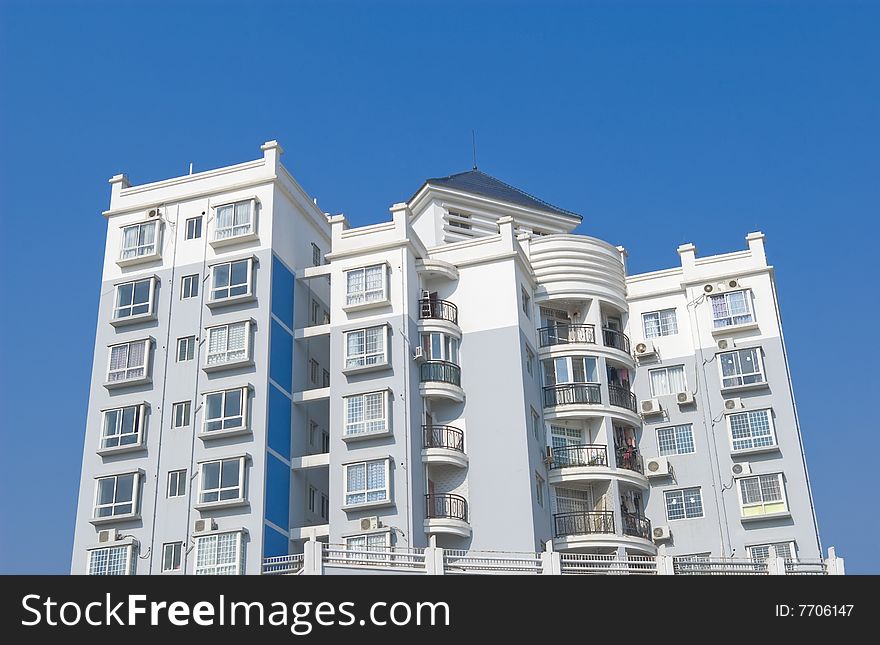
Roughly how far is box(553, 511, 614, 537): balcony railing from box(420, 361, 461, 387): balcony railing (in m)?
5.26

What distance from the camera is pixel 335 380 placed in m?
37.2

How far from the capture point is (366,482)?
116ft

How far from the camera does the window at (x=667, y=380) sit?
4175cm

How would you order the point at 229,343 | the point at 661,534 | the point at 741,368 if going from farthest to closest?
the point at 741,368, the point at 661,534, the point at 229,343

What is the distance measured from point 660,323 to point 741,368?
136 inches

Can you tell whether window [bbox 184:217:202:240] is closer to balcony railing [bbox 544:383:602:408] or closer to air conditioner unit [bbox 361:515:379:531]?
air conditioner unit [bbox 361:515:379:531]

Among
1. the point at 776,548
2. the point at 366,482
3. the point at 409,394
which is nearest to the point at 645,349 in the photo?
the point at 776,548

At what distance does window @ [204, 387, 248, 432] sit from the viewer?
1417 inches

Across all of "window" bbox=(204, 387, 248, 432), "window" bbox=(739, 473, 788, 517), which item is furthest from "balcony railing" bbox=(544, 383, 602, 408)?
"window" bbox=(204, 387, 248, 432)

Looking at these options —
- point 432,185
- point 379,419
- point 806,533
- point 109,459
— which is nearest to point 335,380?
point 379,419

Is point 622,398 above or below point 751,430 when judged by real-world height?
above

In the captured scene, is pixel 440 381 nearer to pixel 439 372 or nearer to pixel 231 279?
pixel 439 372

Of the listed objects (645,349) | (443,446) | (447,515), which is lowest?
(447,515)

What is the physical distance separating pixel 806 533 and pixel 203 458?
18.4 meters
